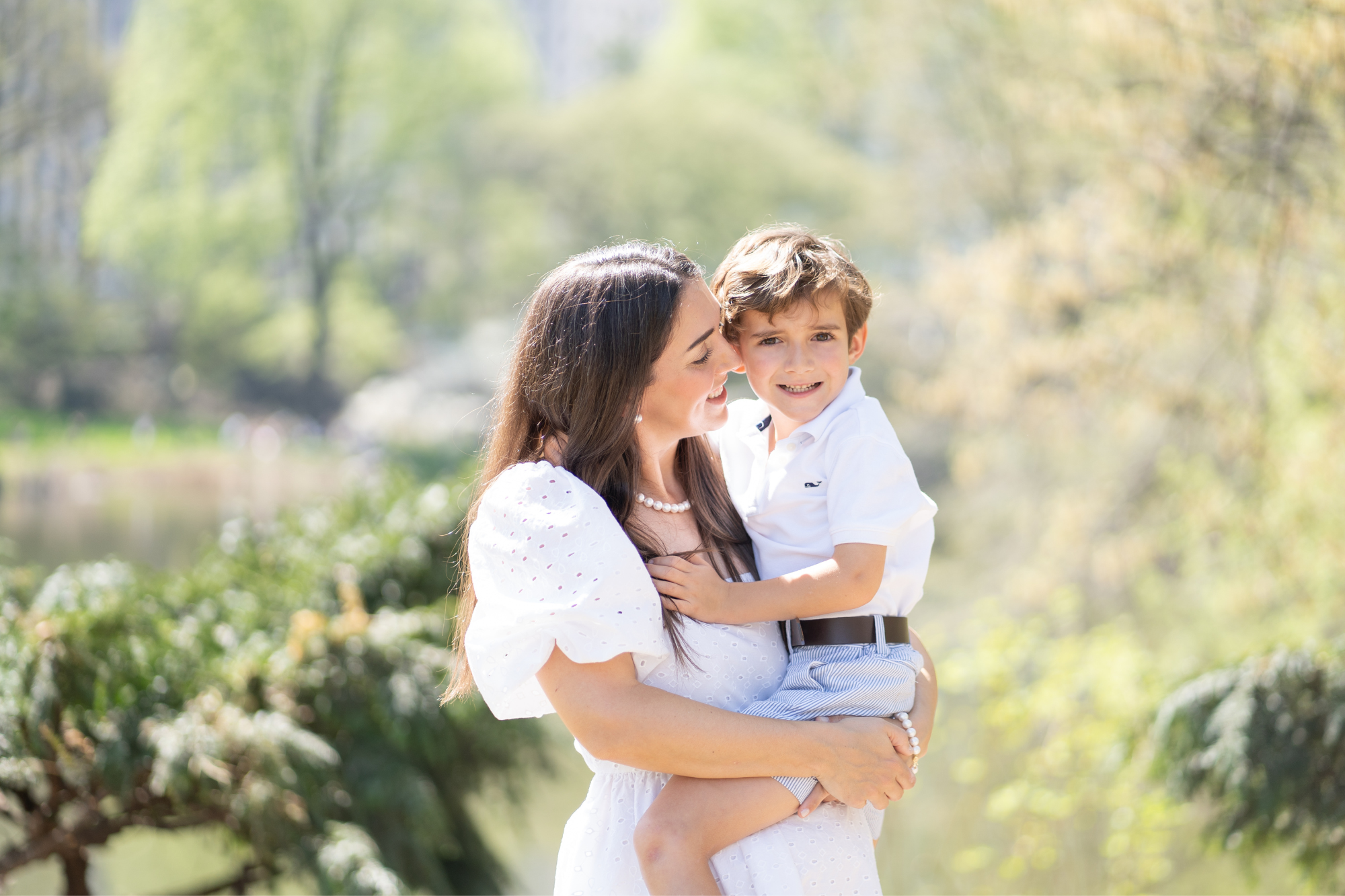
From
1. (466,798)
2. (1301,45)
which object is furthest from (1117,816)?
(1301,45)

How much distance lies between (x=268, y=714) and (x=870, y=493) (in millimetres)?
1893

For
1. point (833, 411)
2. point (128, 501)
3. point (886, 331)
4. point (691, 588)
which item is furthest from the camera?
point (886, 331)

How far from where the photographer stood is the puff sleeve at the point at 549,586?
119 cm

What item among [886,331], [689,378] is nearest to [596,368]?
[689,378]

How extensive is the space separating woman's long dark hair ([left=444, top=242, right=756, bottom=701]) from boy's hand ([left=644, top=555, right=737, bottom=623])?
22 millimetres

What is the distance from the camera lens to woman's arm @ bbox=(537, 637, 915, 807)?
3.91 ft

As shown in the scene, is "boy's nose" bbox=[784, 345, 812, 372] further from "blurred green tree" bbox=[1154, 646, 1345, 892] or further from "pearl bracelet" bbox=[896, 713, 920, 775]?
"blurred green tree" bbox=[1154, 646, 1345, 892]

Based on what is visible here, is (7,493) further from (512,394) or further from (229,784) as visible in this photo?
(512,394)

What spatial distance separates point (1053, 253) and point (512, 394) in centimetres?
653

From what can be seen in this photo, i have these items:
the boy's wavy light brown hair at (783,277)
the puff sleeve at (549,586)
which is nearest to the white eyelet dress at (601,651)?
the puff sleeve at (549,586)

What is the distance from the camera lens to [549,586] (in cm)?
120

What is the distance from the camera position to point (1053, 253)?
283 inches

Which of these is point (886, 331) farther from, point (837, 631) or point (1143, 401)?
point (837, 631)

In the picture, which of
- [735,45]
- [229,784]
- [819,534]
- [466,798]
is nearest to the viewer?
[819,534]
